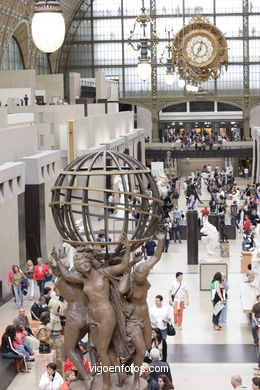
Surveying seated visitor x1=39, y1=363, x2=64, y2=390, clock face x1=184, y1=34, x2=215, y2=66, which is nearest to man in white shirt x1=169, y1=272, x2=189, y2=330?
seated visitor x1=39, y1=363, x2=64, y2=390

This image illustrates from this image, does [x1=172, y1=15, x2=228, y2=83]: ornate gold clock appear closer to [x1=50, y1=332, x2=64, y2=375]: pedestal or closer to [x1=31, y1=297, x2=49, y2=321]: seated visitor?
[x1=31, y1=297, x2=49, y2=321]: seated visitor

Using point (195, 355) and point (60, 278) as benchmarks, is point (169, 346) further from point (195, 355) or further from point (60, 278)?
point (60, 278)

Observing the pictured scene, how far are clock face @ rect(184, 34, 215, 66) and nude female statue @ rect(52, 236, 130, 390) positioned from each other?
80.5 feet

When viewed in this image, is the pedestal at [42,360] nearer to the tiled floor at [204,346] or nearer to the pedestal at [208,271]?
the tiled floor at [204,346]

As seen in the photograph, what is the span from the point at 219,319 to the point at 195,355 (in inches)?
94.3

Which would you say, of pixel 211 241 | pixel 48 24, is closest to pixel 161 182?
pixel 211 241

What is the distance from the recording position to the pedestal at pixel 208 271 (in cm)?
2202

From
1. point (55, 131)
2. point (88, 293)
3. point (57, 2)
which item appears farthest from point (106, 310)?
point (55, 131)

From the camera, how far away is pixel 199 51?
30328 millimetres

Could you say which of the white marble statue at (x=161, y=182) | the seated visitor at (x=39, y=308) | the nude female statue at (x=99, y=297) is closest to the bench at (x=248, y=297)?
the seated visitor at (x=39, y=308)

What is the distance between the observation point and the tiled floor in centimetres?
1432

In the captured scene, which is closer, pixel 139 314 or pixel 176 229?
pixel 139 314

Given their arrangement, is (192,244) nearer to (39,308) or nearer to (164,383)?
(39,308)

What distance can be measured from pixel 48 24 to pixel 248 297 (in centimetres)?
1237
